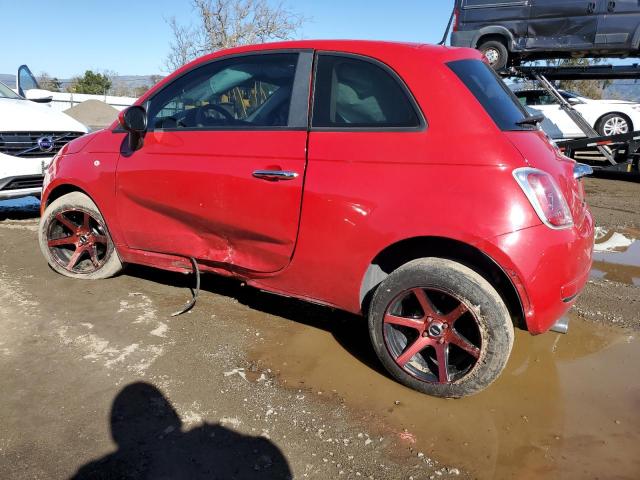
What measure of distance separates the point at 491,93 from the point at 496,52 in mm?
9224

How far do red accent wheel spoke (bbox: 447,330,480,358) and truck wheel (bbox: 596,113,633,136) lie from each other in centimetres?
1116

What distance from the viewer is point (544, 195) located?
2361 millimetres

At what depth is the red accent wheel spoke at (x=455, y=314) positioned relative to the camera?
2.50 m

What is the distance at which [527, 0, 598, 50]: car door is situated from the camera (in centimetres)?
993

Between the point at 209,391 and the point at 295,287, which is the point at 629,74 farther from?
the point at 209,391

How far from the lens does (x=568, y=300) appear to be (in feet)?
8.34

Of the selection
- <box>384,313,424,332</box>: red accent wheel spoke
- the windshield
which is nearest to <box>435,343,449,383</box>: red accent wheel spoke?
<box>384,313,424,332</box>: red accent wheel spoke

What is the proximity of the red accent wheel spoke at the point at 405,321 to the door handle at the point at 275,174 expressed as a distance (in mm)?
916

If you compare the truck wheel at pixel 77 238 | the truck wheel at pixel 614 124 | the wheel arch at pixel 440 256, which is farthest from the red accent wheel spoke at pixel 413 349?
the truck wheel at pixel 614 124

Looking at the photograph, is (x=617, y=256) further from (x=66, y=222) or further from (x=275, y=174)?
(x=66, y=222)

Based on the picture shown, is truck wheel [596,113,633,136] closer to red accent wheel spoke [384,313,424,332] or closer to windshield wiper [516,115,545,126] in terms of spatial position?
windshield wiper [516,115,545,126]

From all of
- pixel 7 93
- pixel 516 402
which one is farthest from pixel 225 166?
pixel 7 93

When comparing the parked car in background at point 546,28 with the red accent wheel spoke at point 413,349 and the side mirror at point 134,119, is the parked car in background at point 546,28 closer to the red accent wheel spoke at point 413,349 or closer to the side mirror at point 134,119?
the side mirror at point 134,119

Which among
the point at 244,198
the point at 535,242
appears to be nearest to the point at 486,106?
the point at 535,242
